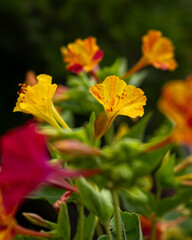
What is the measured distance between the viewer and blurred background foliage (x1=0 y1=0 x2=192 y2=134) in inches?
91.3

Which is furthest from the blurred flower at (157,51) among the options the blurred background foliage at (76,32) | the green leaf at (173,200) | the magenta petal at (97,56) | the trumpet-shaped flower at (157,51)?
the blurred background foliage at (76,32)

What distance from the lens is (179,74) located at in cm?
250

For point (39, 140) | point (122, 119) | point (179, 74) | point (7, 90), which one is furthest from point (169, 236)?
point (7, 90)

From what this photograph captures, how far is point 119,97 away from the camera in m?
0.39

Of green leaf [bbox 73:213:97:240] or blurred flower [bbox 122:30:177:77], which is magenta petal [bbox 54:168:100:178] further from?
blurred flower [bbox 122:30:177:77]

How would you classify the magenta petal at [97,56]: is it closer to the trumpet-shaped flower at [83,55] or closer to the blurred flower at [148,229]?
the trumpet-shaped flower at [83,55]

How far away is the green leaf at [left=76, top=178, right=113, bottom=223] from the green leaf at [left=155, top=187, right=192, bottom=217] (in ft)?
0.50

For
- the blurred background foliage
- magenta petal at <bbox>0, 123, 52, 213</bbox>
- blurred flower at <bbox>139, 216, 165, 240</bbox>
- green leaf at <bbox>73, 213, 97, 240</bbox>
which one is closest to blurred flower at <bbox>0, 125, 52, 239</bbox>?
magenta petal at <bbox>0, 123, 52, 213</bbox>

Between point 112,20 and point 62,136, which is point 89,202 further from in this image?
point 112,20

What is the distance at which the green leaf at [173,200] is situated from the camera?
0.52 m

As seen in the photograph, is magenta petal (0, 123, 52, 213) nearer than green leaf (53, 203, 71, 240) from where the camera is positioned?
Yes

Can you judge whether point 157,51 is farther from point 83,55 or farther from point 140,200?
point 140,200

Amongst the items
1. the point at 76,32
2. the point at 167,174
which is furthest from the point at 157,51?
the point at 76,32

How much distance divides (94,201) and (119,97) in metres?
0.13
